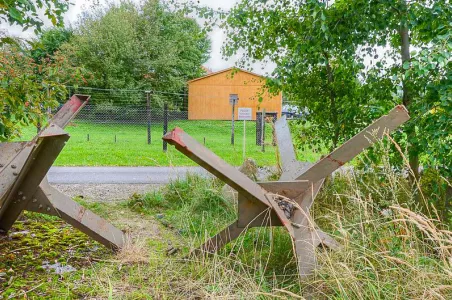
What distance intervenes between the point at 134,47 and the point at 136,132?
765 centimetres

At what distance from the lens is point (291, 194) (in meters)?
2.43

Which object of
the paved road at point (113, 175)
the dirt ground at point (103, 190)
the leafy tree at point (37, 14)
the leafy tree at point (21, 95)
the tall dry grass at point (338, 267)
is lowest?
the paved road at point (113, 175)

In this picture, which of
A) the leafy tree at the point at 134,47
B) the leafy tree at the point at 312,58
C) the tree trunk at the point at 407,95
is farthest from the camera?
the leafy tree at the point at 134,47

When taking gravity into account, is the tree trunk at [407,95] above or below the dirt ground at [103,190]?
above

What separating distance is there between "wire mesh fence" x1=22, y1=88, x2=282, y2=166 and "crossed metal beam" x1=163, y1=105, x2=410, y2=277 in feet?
16.6

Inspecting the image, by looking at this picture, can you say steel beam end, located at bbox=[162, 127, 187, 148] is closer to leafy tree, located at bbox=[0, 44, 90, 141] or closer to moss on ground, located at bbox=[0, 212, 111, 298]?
moss on ground, located at bbox=[0, 212, 111, 298]

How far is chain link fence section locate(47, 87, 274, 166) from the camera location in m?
9.98

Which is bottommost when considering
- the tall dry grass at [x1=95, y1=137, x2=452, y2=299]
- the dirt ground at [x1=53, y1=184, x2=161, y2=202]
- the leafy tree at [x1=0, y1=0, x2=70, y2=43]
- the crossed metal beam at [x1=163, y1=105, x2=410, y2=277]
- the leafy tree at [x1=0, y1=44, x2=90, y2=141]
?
the dirt ground at [x1=53, y1=184, x2=161, y2=202]

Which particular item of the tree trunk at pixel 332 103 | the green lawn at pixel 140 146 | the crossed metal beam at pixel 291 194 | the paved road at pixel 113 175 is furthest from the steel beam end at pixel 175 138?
the green lawn at pixel 140 146

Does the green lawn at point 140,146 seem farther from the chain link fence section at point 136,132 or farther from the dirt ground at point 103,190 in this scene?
the dirt ground at point 103,190

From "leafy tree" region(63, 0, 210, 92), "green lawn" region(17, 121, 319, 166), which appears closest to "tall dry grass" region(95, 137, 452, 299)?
"green lawn" region(17, 121, 319, 166)

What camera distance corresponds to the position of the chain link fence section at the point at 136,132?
9.98 meters

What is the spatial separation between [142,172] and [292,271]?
534 cm

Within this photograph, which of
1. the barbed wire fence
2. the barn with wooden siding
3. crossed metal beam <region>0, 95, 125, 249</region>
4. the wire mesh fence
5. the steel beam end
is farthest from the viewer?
the barn with wooden siding
